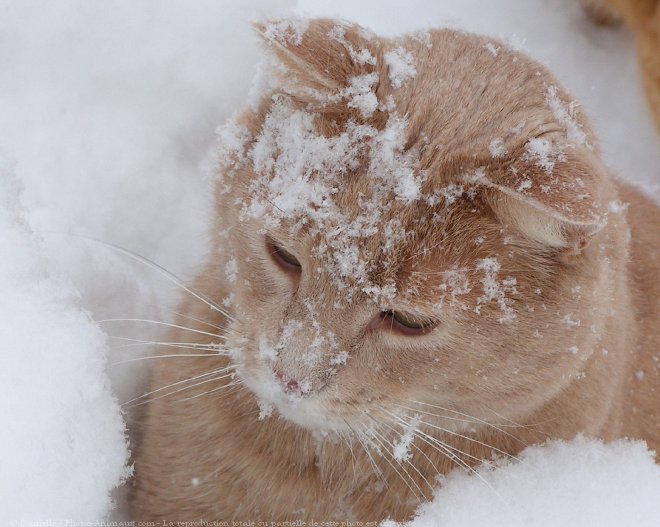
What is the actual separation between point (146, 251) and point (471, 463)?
1.52 meters

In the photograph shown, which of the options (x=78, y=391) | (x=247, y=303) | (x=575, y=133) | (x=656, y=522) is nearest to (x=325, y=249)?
(x=247, y=303)

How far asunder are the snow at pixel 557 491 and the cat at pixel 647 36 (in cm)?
190

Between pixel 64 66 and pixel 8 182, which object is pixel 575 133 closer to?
pixel 8 182

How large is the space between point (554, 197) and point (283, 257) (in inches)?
27.3

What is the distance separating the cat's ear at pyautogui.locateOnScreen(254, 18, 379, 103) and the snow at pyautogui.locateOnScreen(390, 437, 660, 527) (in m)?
1.13

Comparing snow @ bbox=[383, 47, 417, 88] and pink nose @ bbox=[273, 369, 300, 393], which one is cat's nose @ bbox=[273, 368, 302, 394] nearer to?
pink nose @ bbox=[273, 369, 300, 393]

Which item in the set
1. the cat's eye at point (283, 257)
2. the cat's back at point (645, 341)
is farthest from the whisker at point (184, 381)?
the cat's back at point (645, 341)

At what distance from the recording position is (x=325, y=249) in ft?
5.53

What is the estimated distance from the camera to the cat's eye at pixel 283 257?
1.85 m

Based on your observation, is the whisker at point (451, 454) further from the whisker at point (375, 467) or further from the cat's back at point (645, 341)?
the cat's back at point (645, 341)

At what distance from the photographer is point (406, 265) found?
5.47 feet

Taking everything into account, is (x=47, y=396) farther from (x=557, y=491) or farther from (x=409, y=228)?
(x=557, y=491)

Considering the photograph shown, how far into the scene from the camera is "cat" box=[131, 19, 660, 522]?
5.43 feet

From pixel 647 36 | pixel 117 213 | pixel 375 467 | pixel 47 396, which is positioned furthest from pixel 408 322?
pixel 647 36
